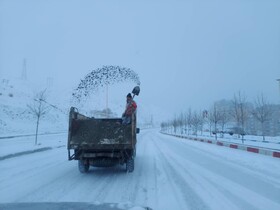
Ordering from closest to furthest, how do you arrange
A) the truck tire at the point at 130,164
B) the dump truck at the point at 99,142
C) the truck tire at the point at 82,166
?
the dump truck at the point at 99,142 → the truck tire at the point at 82,166 → the truck tire at the point at 130,164

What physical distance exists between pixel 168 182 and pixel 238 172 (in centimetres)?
324

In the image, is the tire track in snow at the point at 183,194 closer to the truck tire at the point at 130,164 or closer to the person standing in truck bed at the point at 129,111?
the truck tire at the point at 130,164

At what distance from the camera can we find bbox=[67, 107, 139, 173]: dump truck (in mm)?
9047

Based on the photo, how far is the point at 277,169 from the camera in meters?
10.7

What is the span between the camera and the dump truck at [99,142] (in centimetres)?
905

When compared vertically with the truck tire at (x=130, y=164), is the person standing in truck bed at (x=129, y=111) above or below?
above

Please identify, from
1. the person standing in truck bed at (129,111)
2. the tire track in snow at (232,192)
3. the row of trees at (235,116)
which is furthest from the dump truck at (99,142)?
the row of trees at (235,116)

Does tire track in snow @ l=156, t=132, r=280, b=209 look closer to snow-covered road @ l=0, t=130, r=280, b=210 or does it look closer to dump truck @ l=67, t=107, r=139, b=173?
snow-covered road @ l=0, t=130, r=280, b=210

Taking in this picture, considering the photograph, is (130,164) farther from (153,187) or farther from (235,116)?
(235,116)

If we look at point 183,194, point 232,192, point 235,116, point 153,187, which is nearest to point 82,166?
point 153,187

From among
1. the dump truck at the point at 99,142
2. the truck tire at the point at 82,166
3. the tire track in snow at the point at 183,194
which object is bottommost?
the tire track in snow at the point at 183,194

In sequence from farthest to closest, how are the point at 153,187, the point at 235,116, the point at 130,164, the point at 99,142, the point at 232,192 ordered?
1. the point at 235,116
2. the point at 130,164
3. the point at 99,142
4. the point at 153,187
5. the point at 232,192

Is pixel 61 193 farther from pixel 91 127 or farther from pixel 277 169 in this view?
pixel 277 169

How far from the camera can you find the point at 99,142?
359 inches
